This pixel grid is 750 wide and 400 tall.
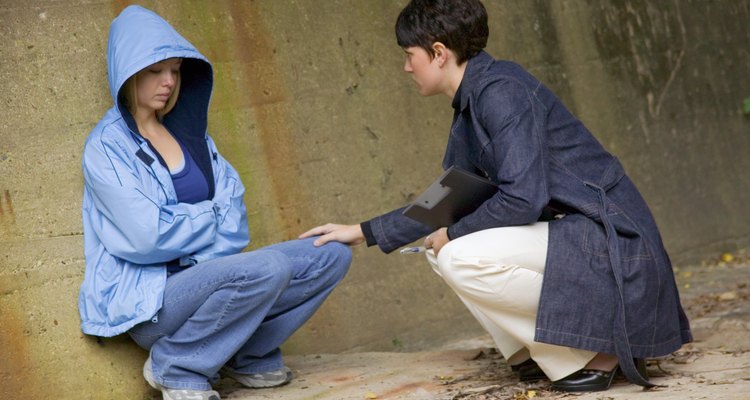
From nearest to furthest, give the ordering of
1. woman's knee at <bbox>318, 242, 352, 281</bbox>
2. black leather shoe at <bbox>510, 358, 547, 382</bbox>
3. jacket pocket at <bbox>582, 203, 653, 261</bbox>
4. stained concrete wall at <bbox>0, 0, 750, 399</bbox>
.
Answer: jacket pocket at <bbox>582, 203, 653, 261</bbox> → stained concrete wall at <bbox>0, 0, 750, 399</bbox> → black leather shoe at <bbox>510, 358, 547, 382</bbox> → woman's knee at <bbox>318, 242, 352, 281</bbox>

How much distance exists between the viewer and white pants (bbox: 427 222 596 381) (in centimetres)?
370

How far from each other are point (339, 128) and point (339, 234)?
40.7 inches

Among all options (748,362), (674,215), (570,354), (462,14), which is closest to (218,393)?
(570,354)

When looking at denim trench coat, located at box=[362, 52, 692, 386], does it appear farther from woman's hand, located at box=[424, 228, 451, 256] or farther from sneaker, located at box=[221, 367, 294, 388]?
sneaker, located at box=[221, 367, 294, 388]

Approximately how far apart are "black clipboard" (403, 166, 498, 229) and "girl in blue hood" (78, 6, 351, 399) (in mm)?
485

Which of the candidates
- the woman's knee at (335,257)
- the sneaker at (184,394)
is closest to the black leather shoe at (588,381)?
the woman's knee at (335,257)

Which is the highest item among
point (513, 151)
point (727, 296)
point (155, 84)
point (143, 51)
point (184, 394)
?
point (143, 51)

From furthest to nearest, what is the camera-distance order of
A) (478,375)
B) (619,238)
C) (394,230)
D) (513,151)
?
(478,375) < (394,230) < (619,238) < (513,151)

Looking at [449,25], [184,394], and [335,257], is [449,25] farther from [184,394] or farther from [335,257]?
[184,394]

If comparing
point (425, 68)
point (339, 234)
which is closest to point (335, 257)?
point (339, 234)

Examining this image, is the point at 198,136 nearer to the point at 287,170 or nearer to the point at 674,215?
the point at 287,170

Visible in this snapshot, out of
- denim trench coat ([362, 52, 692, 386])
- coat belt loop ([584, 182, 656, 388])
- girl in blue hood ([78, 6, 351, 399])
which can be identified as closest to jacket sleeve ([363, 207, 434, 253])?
girl in blue hood ([78, 6, 351, 399])

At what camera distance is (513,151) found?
3613mm

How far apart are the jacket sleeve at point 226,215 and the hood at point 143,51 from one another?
137mm
